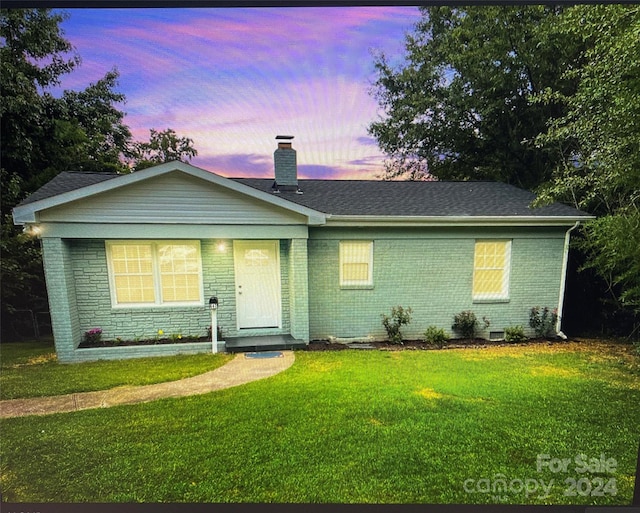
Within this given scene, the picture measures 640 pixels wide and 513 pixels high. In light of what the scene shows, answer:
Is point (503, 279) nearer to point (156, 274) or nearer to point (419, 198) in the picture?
point (419, 198)

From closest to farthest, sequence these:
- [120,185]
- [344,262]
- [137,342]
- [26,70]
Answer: [26,70]
[120,185]
[137,342]
[344,262]

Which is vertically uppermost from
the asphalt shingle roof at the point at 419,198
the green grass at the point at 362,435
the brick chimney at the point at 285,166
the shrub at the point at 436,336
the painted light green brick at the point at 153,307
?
the brick chimney at the point at 285,166

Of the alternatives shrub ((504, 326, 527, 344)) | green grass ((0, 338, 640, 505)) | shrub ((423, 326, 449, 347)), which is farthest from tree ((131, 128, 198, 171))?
shrub ((504, 326, 527, 344))

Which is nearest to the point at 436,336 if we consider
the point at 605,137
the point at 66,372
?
the point at 605,137

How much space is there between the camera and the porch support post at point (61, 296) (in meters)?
1.43

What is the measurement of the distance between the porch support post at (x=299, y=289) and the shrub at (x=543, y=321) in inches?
57.0

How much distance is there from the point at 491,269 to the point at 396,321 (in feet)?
2.31

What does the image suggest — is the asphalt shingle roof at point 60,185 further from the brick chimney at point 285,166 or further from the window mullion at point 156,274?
the brick chimney at point 285,166

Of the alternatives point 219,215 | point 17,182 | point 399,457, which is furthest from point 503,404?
point 17,182

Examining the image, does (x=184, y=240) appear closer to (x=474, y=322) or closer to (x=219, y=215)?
(x=219, y=215)

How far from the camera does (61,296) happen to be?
4.75ft

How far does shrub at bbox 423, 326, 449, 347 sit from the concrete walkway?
2.92 feet

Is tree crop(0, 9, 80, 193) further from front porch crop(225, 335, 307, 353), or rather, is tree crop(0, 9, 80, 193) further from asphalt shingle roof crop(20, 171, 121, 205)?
front porch crop(225, 335, 307, 353)

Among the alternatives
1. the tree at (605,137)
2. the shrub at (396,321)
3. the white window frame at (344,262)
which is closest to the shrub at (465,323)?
the shrub at (396,321)
